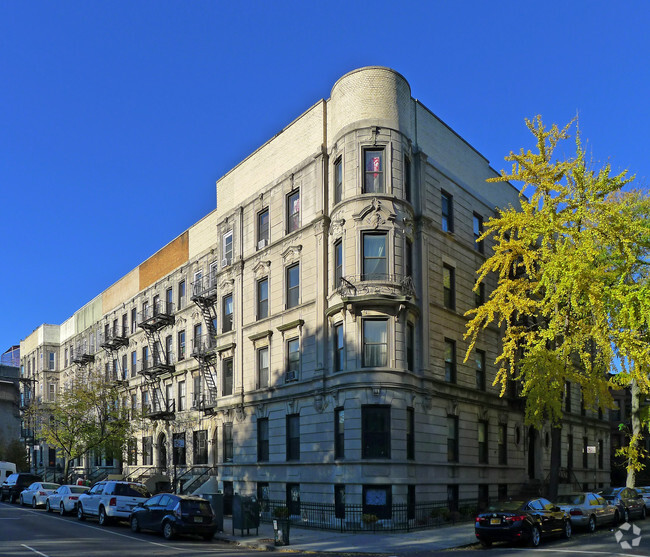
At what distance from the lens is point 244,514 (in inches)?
1059

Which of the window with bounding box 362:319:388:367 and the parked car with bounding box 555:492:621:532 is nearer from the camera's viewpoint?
the parked car with bounding box 555:492:621:532

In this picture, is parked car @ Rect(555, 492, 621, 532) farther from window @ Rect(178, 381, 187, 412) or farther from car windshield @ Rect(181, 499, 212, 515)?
window @ Rect(178, 381, 187, 412)

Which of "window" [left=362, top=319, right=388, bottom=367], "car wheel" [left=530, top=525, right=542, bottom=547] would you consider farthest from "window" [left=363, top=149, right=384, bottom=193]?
"car wheel" [left=530, top=525, right=542, bottom=547]

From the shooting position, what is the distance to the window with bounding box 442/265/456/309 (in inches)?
1357

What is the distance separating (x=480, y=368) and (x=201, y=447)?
55.7ft

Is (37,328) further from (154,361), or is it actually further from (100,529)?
(100,529)

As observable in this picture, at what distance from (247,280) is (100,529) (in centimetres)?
1399

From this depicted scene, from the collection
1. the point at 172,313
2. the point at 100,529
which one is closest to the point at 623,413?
the point at 172,313

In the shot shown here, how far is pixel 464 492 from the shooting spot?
33375 millimetres

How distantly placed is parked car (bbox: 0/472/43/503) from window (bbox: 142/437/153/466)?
663 cm

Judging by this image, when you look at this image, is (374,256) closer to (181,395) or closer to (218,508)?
(218,508)

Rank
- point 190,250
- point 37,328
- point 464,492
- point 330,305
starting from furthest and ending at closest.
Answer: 1. point 37,328
2. point 190,250
3. point 464,492
4. point 330,305

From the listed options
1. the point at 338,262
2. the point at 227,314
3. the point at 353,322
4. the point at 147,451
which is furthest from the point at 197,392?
the point at 353,322

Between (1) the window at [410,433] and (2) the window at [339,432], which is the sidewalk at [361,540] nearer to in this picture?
(1) the window at [410,433]
